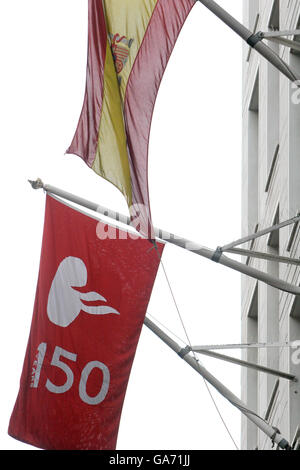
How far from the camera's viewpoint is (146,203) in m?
15.3

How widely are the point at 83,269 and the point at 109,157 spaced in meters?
2.10

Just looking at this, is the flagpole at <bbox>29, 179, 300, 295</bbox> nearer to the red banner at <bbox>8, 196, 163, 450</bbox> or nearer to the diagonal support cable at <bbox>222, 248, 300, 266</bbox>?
the diagonal support cable at <bbox>222, 248, 300, 266</bbox>

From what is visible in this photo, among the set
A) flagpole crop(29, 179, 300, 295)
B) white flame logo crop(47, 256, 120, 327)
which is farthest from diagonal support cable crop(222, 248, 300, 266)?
white flame logo crop(47, 256, 120, 327)

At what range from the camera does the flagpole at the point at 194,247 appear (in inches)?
669

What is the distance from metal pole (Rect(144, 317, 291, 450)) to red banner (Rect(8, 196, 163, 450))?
99cm

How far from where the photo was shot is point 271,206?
22.9 m

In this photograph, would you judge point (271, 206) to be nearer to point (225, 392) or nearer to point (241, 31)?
point (225, 392)

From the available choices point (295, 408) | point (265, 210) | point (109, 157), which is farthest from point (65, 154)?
point (265, 210)

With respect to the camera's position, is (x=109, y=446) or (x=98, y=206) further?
(x=98, y=206)

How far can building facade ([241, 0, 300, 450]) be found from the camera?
20.1 m

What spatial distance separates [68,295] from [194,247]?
1.74m

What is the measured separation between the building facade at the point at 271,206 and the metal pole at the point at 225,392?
121cm

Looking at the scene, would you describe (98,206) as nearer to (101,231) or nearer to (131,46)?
(101,231)

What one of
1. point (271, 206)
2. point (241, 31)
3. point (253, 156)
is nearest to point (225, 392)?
point (241, 31)
